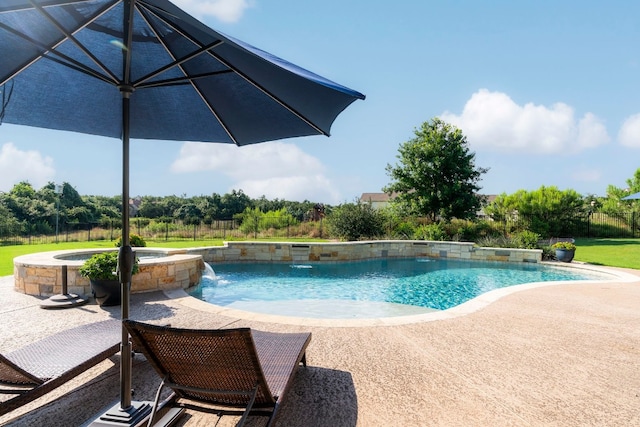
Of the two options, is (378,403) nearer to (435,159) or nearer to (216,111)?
(216,111)

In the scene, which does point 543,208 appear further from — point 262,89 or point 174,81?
point 174,81

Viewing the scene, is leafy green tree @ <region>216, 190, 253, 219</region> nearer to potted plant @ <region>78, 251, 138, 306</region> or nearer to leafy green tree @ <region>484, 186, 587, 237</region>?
leafy green tree @ <region>484, 186, 587, 237</region>

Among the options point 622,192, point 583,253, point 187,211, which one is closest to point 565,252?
point 583,253

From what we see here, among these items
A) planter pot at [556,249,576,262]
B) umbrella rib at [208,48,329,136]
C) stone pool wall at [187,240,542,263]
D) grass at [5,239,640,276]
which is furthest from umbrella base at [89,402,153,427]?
planter pot at [556,249,576,262]

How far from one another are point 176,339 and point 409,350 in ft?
8.55

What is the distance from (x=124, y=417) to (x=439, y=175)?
64.8 ft

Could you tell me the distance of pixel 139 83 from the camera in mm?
2293

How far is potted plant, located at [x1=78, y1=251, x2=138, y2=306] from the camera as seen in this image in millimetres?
5367

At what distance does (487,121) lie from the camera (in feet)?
47.6

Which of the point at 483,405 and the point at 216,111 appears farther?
the point at 216,111

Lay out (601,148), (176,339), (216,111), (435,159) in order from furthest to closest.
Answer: (435,159)
(601,148)
(216,111)
(176,339)

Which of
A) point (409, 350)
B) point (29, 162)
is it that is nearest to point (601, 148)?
point (409, 350)

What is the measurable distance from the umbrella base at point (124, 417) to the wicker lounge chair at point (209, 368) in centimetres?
11

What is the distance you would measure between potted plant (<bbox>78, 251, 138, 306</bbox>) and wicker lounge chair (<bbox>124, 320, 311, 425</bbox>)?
12.2 ft
